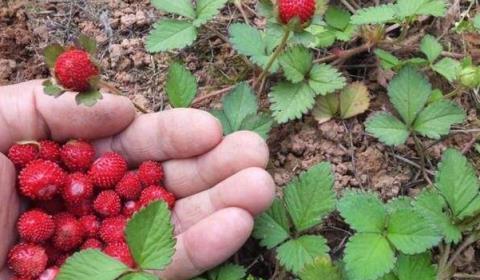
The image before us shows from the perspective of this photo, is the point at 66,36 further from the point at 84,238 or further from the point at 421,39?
the point at 421,39

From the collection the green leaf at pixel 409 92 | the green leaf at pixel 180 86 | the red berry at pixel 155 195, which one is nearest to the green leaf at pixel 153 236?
the red berry at pixel 155 195

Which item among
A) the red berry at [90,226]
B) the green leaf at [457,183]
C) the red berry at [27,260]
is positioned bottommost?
the red berry at [27,260]

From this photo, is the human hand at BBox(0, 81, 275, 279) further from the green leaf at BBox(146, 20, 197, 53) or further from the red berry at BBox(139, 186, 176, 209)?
the green leaf at BBox(146, 20, 197, 53)

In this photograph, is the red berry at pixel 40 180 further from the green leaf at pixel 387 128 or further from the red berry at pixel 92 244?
the green leaf at pixel 387 128

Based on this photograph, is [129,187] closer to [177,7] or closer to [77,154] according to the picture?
[77,154]

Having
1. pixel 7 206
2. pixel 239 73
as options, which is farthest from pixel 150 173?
pixel 239 73

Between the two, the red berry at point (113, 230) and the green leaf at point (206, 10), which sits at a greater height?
the green leaf at point (206, 10)

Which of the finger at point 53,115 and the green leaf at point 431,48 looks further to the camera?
the green leaf at point 431,48
